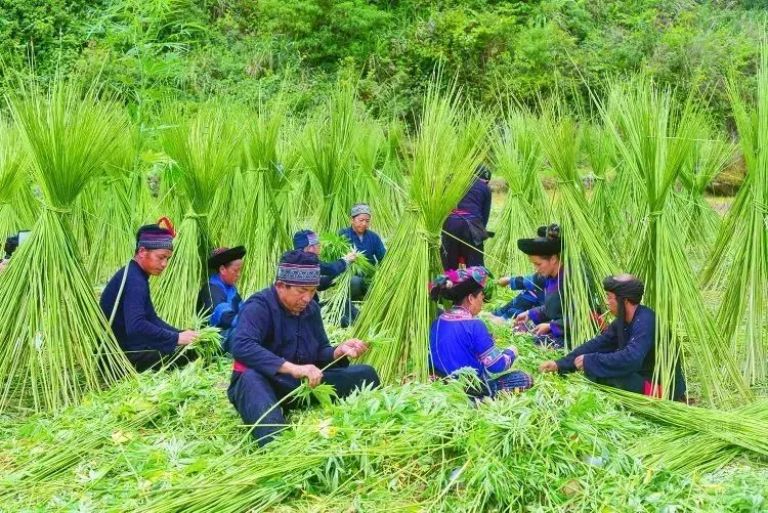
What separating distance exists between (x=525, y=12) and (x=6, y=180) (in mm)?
12943

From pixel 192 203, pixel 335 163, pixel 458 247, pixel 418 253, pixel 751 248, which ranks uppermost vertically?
pixel 335 163

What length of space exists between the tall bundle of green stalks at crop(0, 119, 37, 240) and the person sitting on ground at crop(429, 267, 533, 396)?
275cm

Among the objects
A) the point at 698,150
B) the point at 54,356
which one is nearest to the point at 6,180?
the point at 54,356

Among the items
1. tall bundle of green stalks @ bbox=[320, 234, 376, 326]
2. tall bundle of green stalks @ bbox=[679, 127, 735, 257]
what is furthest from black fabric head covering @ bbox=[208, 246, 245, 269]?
tall bundle of green stalks @ bbox=[679, 127, 735, 257]

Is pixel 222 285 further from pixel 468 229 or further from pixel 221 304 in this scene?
pixel 468 229

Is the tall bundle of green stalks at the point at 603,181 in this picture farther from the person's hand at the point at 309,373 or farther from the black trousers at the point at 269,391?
the person's hand at the point at 309,373

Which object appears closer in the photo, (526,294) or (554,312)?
(554,312)

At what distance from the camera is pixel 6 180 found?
5.85m

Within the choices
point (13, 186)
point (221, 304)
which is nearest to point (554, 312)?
point (221, 304)

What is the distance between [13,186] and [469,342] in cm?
328

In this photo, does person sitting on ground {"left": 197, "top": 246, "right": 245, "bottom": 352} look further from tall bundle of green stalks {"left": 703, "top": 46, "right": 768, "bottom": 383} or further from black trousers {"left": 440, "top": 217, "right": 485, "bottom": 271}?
tall bundle of green stalks {"left": 703, "top": 46, "right": 768, "bottom": 383}

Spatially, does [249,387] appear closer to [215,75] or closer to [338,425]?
[338,425]

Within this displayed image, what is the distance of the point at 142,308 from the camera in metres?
5.09

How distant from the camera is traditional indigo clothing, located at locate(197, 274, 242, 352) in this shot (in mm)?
5516
